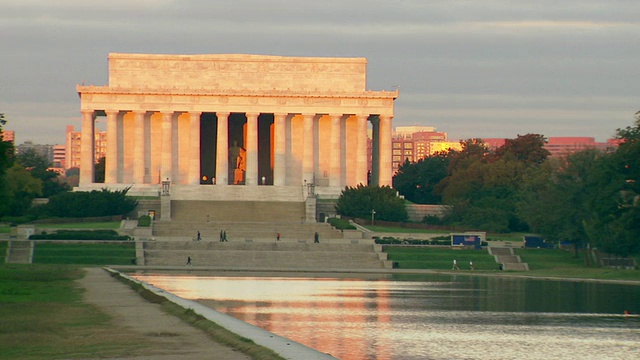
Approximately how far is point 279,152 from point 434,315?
83.8 metres

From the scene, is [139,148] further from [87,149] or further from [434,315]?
[434,315]

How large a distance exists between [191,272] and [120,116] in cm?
5111

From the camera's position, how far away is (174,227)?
101 metres

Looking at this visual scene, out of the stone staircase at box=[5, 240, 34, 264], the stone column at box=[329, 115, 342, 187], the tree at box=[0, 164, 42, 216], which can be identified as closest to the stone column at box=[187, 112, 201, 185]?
the stone column at box=[329, 115, 342, 187]

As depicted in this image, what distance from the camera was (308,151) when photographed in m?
125

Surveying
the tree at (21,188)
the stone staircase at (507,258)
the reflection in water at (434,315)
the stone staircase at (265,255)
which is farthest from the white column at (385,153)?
the reflection in water at (434,315)

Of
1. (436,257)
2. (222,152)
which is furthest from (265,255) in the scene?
(222,152)

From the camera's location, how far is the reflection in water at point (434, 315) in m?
30.9

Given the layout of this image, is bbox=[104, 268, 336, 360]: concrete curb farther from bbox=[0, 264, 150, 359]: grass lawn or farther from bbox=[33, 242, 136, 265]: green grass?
bbox=[33, 242, 136, 265]: green grass

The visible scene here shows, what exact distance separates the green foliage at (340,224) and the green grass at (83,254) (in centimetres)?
1911

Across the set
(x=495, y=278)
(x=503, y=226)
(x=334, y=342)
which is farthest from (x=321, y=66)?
(x=334, y=342)

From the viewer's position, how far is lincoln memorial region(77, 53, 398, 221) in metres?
122

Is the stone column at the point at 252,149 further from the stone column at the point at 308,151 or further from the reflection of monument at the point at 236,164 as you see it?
the reflection of monument at the point at 236,164

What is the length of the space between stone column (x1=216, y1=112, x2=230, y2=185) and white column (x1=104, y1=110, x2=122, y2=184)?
9954mm
